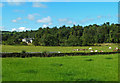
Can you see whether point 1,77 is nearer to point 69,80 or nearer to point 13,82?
point 13,82

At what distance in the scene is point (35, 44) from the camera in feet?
265

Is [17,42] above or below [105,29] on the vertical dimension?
below

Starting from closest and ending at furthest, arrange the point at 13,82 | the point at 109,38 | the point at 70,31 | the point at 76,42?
1. the point at 13,82
2. the point at 76,42
3. the point at 109,38
4. the point at 70,31

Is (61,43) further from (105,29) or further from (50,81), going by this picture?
(50,81)

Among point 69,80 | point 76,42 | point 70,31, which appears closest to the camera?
point 69,80

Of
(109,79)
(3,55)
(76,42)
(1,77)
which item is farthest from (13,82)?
(76,42)

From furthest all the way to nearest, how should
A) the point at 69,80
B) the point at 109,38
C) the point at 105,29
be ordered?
1. the point at 105,29
2. the point at 109,38
3. the point at 69,80

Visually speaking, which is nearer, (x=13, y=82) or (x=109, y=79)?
(x=13, y=82)

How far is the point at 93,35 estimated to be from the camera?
8419 centimetres

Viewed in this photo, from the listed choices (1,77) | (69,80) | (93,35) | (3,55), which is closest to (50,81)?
(69,80)

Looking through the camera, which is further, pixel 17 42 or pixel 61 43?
pixel 17 42

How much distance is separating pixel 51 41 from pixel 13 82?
229 feet

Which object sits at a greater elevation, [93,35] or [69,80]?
[93,35]

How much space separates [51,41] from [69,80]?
6921cm
